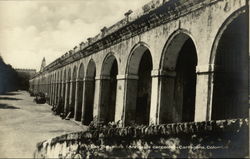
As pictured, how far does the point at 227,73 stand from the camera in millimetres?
6672

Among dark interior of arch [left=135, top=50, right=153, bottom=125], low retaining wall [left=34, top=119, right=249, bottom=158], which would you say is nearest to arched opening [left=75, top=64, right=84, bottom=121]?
dark interior of arch [left=135, top=50, right=153, bottom=125]

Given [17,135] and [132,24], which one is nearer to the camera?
[132,24]

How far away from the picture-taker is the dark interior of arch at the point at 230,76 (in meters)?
6.51

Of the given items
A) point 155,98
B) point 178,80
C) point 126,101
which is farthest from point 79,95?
point 155,98

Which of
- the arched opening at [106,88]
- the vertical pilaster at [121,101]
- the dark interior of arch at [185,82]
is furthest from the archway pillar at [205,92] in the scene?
the arched opening at [106,88]

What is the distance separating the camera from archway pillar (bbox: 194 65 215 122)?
21.6ft

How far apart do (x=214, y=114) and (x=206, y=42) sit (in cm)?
179

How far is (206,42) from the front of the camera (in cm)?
675

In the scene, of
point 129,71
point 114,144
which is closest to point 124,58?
point 129,71

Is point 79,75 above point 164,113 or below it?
above

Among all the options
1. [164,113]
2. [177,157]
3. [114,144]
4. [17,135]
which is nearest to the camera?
[177,157]

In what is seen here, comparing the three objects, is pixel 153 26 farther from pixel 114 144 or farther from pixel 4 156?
pixel 4 156

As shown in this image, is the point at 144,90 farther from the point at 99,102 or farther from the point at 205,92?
the point at 205,92

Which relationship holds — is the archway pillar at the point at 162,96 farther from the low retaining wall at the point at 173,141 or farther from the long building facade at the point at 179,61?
the low retaining wall at the point at 173,141
